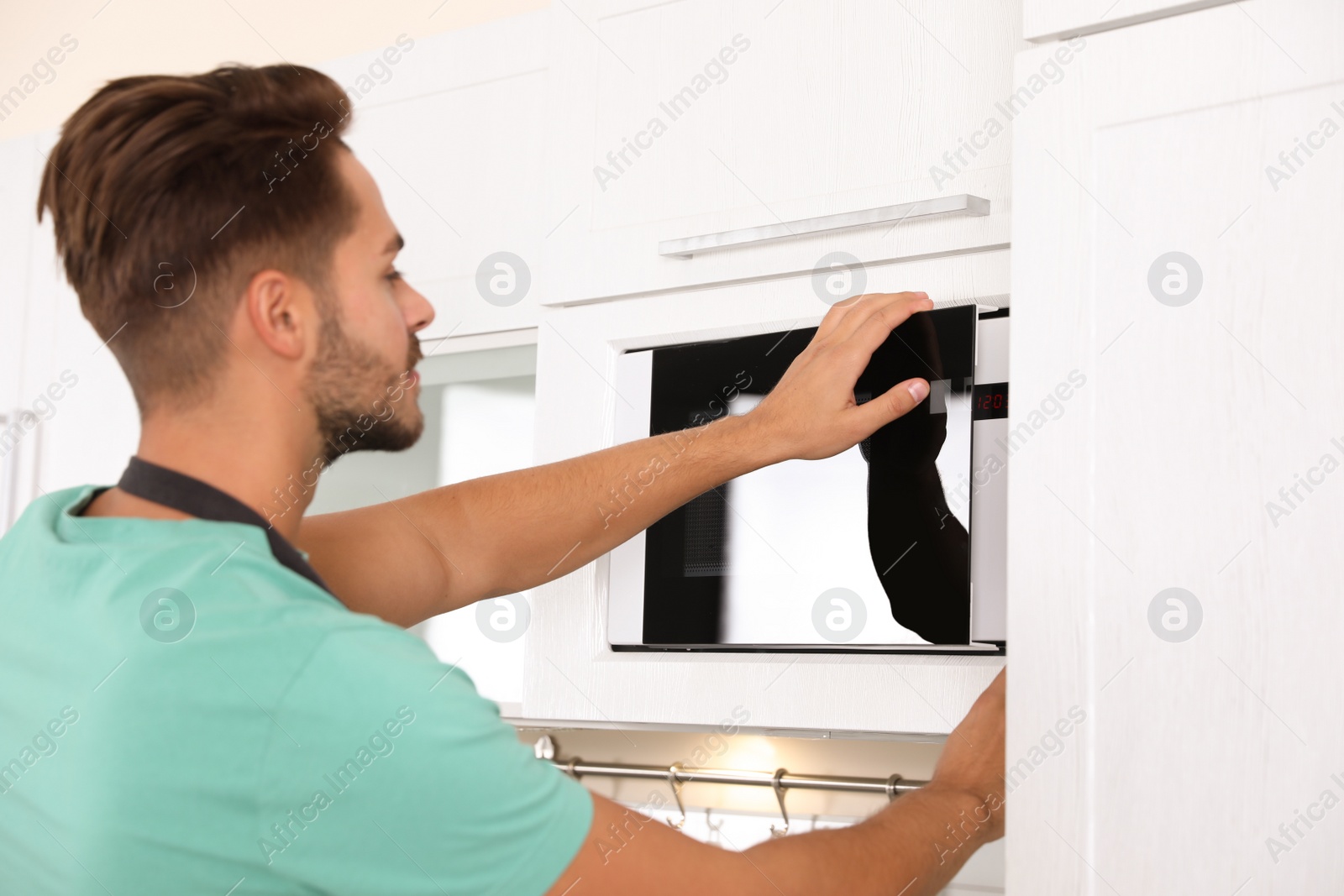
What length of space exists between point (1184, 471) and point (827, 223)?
1.44 ft

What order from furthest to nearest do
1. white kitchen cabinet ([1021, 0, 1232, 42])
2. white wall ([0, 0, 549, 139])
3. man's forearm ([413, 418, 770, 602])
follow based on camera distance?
white wall ([0, 0, 549, 139]) < man's forearm ([413, 418, 770, 602]) < white kitchen cabinet ([1021, 0, 1232, 42])

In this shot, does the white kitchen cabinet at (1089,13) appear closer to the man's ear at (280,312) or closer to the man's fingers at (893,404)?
the man's fingers at (893,404)

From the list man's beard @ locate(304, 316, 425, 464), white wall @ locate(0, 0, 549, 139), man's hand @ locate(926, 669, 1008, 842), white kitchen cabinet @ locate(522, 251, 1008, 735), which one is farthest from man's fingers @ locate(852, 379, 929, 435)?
white wall @ locate(0, 0, 549, 139)

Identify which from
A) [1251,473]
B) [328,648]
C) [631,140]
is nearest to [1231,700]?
[1251,473]

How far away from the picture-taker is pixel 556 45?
150 centimetres

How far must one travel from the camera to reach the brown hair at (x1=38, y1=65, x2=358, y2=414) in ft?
2.98

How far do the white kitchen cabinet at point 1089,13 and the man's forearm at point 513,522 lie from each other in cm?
41

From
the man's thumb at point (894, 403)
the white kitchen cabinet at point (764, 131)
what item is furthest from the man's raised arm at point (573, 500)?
the white kitchen cabinet at point (764, 131)

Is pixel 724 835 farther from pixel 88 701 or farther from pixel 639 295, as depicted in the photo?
pixel 88 701

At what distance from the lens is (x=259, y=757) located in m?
0.74

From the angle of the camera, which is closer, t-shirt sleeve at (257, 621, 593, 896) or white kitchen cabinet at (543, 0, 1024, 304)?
t-shirt sleeve at (257, 621, 593, 896)

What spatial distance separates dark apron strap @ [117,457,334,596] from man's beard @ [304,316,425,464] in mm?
101

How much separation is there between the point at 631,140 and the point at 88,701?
86 cm

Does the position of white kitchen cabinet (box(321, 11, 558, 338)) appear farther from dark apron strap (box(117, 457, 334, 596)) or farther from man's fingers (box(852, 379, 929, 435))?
dark apron strap (box(117, 457, 334, 596))
